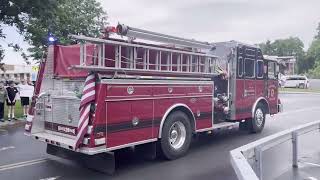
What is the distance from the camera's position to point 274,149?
5.79m

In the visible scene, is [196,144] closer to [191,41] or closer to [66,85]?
[191,41]

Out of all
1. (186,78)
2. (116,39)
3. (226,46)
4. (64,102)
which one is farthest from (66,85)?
(226,46)

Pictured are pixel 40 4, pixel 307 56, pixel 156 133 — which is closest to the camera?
pixel 156 133

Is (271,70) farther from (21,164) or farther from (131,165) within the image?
(21,164)

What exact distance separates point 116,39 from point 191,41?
237 cm

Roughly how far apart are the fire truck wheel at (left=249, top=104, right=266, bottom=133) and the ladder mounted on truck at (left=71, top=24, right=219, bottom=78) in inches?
113

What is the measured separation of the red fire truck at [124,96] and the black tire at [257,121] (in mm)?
1599

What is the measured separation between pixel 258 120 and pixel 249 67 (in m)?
1.78

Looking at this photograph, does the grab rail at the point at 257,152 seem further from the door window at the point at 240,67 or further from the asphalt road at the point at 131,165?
the door window at the point at 240,67

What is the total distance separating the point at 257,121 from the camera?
12195 millimetres

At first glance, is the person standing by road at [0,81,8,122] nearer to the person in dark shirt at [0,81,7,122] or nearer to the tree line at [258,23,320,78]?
the person in dark shirt at [0,81,7,122]

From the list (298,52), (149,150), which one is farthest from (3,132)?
(298,52)

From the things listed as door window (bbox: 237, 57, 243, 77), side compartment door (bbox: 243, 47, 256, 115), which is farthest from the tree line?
door window (bbox: 237, 57, 243, 77)

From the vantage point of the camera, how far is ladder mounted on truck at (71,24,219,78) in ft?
23.7
